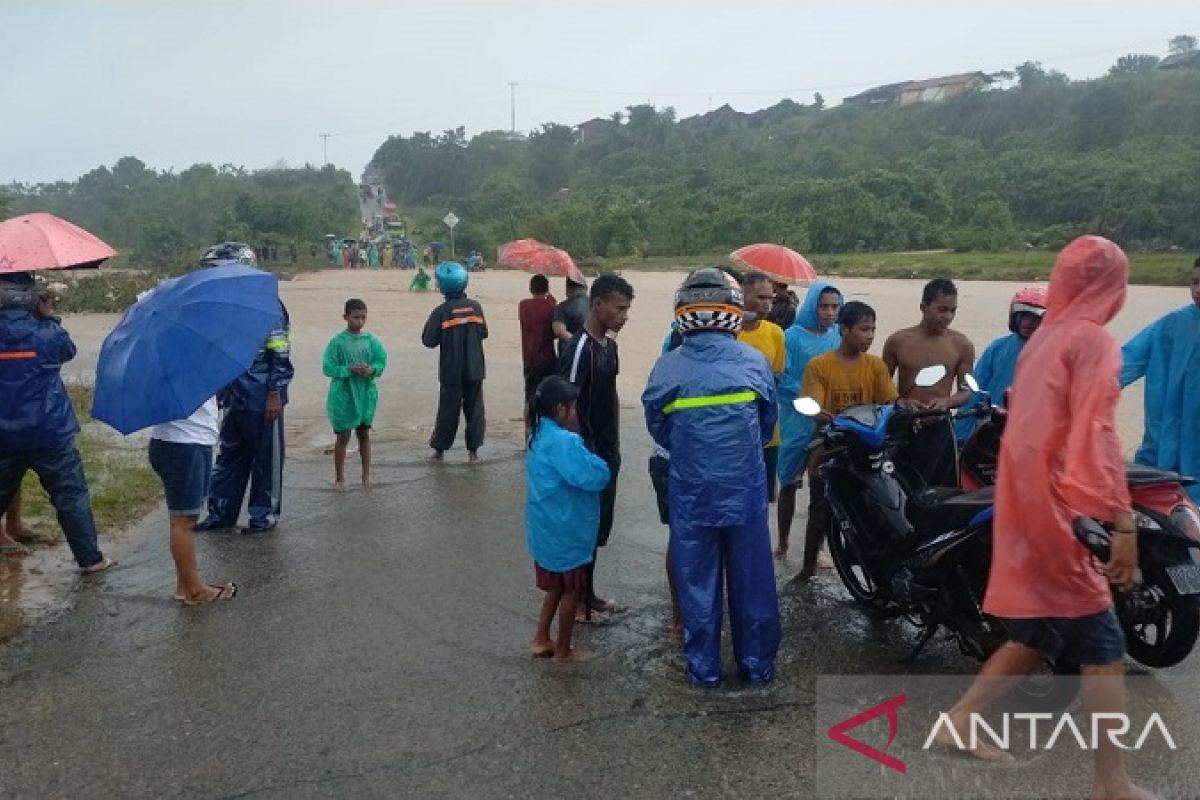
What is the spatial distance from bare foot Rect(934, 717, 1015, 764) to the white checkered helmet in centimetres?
172

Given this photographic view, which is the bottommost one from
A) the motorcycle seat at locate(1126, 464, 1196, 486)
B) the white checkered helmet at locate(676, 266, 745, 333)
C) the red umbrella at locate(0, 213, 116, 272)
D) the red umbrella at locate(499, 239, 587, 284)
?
the motorcycle seat at locate(1126, 464, 1196, 486)

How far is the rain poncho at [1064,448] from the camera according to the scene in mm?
2973

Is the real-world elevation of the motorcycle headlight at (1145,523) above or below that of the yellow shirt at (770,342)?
below

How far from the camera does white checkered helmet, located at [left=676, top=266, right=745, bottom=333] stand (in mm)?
4098

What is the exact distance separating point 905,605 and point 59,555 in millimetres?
4906

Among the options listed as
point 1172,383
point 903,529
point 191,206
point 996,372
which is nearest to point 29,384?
point 903,529

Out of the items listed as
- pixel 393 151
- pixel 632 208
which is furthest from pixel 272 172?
pixel 632 208

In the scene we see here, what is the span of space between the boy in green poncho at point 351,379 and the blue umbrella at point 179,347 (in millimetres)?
2640

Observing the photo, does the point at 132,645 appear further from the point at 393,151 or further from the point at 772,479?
the point at 393,151

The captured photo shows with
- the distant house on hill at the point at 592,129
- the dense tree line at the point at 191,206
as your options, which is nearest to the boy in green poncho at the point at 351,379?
the dense tree line at the point at 191,206

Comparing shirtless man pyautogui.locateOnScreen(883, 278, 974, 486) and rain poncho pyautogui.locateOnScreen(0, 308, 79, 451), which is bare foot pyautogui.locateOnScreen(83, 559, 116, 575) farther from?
shirtless man pyautogui.locateOnScreen(883, 278, 974, 486)

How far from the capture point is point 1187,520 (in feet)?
12.8

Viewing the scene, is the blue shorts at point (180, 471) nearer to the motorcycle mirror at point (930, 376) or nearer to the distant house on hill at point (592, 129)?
the motorcycle mirror at point (930, 376)

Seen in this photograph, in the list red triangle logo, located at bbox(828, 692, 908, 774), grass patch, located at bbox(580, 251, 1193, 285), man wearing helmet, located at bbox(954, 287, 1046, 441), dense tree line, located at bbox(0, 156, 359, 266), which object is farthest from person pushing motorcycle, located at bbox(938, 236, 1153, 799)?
dense tree line, located at bbox(0, 156, 359, 266)
